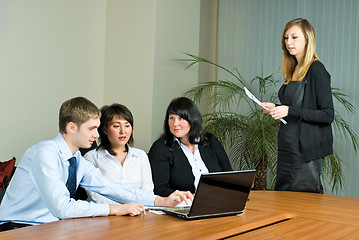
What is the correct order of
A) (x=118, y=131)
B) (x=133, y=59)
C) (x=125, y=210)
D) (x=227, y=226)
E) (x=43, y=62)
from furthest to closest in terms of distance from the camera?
(x=133, y=59) < (x=43, y=62) < (x=118, y=131) < (x=125, y=210) < (x=227, y=226)

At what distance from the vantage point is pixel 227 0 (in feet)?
16.9

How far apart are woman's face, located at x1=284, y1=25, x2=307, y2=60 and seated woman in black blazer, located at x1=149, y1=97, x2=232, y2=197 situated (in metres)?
0.75

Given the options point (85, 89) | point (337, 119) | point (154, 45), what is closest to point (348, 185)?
point (337, 119)

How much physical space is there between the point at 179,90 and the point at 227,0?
131 centimetres

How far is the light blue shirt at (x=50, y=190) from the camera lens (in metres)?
1.85

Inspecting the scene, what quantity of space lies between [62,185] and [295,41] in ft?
5.26

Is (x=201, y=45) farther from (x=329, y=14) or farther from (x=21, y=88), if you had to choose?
Answer: (x=21, y=88)

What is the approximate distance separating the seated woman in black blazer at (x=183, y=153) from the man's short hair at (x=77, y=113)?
873mm

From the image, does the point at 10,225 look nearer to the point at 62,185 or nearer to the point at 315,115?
the point at 62,185

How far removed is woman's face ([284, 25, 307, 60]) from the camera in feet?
9.13

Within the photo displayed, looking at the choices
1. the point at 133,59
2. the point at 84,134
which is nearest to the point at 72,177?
the point at 84,134

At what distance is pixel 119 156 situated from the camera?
9.47ft

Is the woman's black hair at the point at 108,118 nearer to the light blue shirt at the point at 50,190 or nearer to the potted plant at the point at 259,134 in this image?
the light blue shirt at the point at 50,190

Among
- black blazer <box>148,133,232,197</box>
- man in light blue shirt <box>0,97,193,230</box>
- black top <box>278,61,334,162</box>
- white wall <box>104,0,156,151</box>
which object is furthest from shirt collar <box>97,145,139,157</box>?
Result: white wall <box>104,0,156,151</box>
